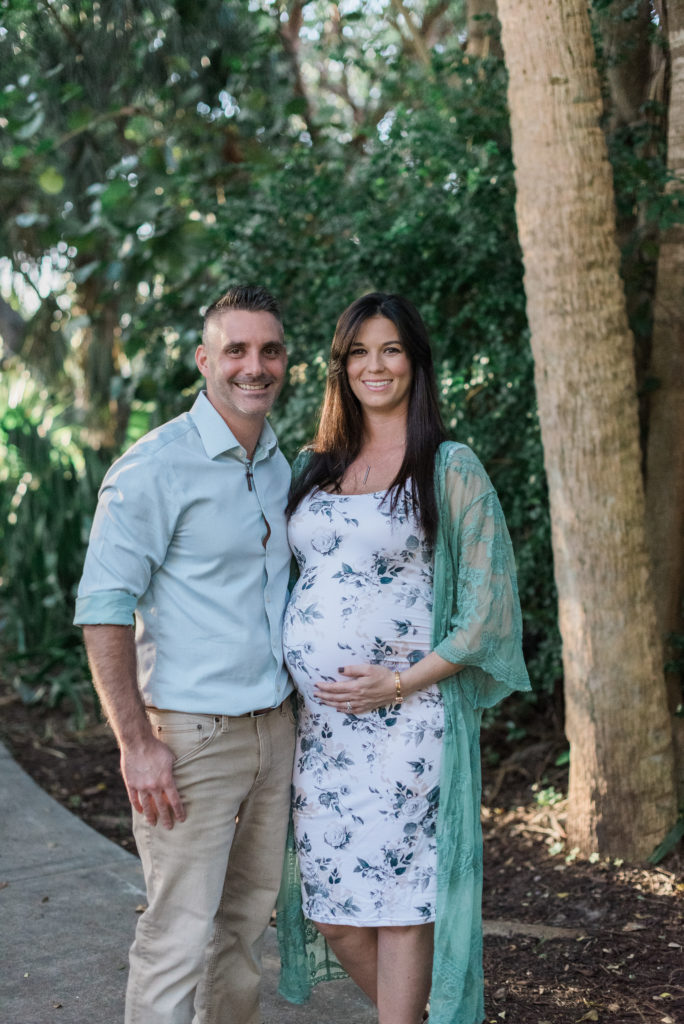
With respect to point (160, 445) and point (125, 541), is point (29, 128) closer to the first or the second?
point (160, 445)

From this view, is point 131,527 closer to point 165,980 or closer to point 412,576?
point 412,576

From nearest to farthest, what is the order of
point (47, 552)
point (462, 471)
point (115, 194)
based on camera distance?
point (462, 471), point (115, 194), point (47, 552)

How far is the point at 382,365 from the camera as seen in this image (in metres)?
2.85

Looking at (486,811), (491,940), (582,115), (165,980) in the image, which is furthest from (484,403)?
(165,980)

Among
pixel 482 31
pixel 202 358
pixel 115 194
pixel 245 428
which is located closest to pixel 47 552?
pixel 115 194

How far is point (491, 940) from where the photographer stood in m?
3.66

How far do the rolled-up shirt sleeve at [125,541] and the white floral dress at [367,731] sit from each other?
0.45 m

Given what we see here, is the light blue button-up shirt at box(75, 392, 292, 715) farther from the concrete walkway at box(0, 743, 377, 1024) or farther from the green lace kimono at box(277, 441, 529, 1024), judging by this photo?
the concrete walkway at box(0, 743, 377, 1024)

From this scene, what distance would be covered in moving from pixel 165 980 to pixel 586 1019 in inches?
55.4

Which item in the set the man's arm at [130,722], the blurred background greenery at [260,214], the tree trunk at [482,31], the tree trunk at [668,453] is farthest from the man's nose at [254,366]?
the tree trunk at [482,31]

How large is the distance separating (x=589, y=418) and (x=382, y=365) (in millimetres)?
1442

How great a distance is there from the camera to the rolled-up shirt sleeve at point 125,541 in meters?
2.40

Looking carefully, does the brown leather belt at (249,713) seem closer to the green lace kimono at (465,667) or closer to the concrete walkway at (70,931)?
the green lace kimono at (465,667)

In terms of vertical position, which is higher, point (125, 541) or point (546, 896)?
point (125, 541)
